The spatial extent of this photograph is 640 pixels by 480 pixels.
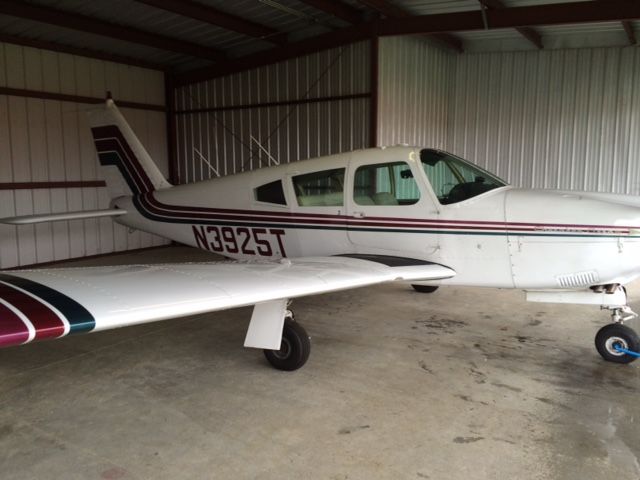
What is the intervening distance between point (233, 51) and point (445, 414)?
409 inches

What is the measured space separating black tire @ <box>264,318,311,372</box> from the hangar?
125 mm

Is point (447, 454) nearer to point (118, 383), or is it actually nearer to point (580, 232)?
point (580, 232)

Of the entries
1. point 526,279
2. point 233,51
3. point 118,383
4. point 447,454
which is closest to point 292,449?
point 447,454

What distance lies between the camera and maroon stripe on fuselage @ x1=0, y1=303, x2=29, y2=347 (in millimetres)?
2596

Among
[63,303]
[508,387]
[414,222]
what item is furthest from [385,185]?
[63,303]

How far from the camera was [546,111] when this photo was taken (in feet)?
39.7

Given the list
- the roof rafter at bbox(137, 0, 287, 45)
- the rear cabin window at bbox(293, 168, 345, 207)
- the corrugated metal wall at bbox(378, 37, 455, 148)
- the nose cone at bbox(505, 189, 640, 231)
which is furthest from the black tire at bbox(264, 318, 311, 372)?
the corrugated metal wall at bbox(378, 37, 455, 148)

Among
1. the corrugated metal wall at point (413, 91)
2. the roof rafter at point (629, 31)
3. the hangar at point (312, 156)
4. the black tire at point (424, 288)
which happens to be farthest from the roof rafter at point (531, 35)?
the black tire at point (424, 288)

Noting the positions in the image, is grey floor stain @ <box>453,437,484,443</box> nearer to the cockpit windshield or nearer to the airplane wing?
the airplane wing

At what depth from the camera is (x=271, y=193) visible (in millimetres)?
6188

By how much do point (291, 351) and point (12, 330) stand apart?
249cm

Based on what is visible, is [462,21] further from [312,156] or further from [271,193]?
[271,193]

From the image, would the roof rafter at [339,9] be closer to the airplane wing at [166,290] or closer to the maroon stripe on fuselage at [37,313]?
the airplane wing at [166,290]

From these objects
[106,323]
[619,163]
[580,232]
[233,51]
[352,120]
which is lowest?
[106,323]
